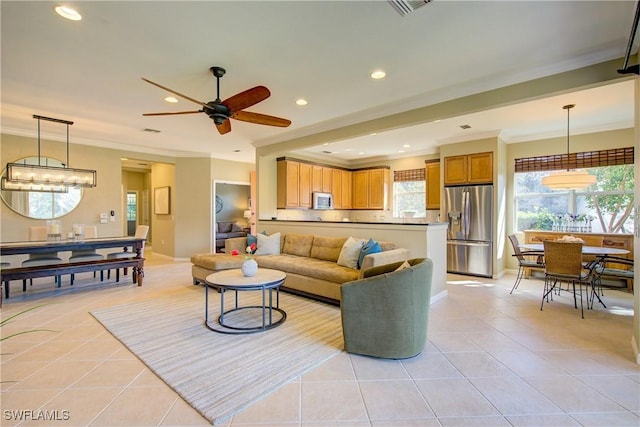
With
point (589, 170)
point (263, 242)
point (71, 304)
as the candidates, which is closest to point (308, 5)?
point (263, 242)

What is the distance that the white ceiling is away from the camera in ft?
7.54

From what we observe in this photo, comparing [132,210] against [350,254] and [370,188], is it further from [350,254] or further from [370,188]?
[350,254]

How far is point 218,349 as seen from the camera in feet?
9.03

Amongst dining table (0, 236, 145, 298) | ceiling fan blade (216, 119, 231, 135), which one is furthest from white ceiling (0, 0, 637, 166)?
dining table (0, 236, 145, 298)

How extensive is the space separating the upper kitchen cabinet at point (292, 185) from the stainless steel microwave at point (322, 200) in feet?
0.96

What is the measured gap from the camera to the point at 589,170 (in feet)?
18.2

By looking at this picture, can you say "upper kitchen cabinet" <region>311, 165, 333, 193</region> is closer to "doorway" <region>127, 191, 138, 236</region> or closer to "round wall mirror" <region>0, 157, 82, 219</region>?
"round wall mirror" <region>0, 157, 82, 219</region>

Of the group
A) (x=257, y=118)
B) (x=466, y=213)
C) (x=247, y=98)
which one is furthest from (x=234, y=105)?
(x=466, y=213)

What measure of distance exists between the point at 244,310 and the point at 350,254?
1.59 metres

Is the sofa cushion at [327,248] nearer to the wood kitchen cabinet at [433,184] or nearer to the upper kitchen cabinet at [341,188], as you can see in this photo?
the upper kitchen cabinet at [341,188]

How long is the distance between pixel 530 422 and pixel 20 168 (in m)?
6.66

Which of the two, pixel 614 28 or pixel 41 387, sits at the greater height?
pixel 614 28

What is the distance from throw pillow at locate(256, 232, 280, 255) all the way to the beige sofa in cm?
13

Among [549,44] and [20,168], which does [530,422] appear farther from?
[20,168]
